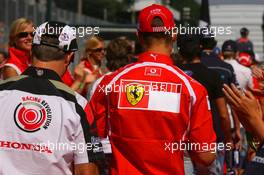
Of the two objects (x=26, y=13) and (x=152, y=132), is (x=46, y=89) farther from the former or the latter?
(x=26, y=13)

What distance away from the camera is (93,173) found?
4.64 m

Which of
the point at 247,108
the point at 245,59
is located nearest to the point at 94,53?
the point at 247,108

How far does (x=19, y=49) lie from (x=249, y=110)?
410 centimetres

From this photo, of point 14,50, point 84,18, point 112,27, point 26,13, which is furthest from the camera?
point 84,18

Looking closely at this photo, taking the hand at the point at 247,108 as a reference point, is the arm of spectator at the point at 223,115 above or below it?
below

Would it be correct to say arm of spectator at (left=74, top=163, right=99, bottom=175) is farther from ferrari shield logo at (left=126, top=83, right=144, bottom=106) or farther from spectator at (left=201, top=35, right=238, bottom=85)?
spectator at (left=201, top=35, right=238, bottom=85)

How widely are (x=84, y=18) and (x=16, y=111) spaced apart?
2514 cm

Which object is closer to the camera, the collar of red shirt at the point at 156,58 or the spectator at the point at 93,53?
the collar of red shirt at the point at 156,58

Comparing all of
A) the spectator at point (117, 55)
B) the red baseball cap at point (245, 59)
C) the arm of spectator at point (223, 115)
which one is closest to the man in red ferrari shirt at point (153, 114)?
the arm of spectator at point (223, 115)

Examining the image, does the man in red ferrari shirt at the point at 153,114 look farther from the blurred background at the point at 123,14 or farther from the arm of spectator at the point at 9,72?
the blurred background at the point at 123,14

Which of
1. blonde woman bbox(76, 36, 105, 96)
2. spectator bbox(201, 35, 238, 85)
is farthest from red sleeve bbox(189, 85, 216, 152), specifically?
spectator bbox(201, 35, 238, 85)

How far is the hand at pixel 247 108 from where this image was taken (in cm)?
358

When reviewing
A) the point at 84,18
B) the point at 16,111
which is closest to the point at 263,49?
the point at 84,18

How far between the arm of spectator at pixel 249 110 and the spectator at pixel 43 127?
3.80 feet
